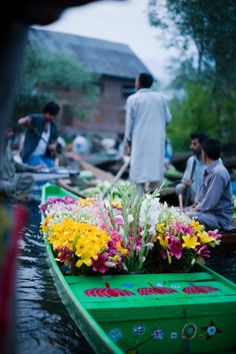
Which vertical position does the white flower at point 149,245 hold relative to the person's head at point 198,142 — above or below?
below

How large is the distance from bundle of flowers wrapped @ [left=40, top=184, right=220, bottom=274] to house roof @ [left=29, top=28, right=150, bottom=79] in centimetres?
2924

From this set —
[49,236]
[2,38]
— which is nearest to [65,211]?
[49,236]

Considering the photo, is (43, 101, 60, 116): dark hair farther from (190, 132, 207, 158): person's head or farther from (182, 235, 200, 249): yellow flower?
(182, 235, 200, 249): yellow flower

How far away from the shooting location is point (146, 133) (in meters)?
7.34

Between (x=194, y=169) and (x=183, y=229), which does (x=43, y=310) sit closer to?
(x=183, y=229)

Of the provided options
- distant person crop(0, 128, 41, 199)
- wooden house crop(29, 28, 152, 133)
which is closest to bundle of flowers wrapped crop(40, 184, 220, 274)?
distant person crop(0, 128, 41, 199)

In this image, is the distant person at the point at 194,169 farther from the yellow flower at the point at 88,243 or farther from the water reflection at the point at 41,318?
the yellow flower at the point at 88,243

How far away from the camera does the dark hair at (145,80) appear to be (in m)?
7.20

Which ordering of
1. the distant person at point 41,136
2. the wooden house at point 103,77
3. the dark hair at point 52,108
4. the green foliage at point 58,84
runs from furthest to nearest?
the wooden house at point 103,77 → the green foliage at point 58,84 → the distant person at point 41,136 → the dark hair at point 52,108

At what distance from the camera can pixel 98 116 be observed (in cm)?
3419

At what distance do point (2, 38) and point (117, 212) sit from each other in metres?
3.19

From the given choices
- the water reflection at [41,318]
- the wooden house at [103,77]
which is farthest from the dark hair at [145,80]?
the wooden house at [103,77]

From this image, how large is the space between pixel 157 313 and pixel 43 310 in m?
1.29

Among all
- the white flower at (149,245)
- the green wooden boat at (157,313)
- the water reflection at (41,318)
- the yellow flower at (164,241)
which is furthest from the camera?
the yellow flower at (164,241)
